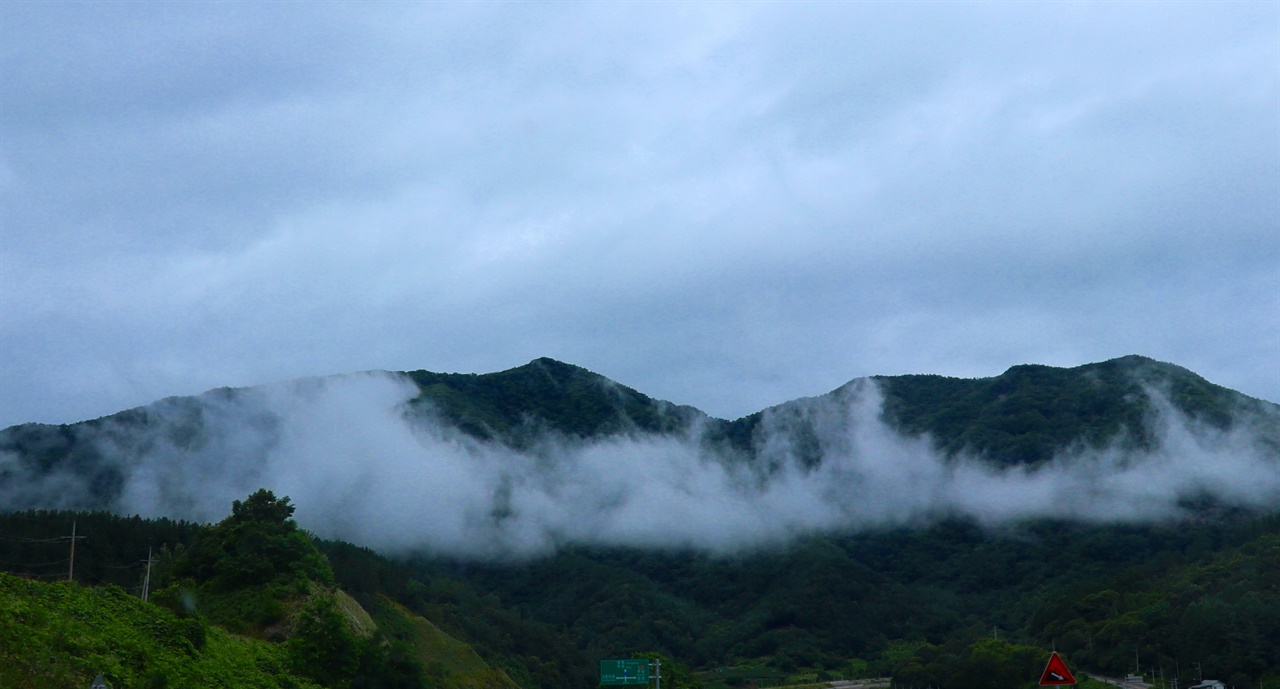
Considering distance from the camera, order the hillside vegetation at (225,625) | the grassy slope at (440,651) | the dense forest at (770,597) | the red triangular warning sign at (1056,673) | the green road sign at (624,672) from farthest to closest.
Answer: the grassy slope at (440,651), the dense forest at (770,597), the green road sign at (624,672), the hillside vegetation at (225,625), the red triangular warning sign at (1056,673)

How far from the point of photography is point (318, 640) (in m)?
46.3

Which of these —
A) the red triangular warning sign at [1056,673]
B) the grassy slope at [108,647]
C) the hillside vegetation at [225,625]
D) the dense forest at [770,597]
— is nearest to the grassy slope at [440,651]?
the hillside vegetation at [225,625]

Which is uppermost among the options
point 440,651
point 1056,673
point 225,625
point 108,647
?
point 1056,673

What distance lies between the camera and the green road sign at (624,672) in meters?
→ 50.7

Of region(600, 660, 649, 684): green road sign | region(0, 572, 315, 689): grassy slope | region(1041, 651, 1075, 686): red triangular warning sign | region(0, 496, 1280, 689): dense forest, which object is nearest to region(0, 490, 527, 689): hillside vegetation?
region(0, 572, 315, 689): grassy slope

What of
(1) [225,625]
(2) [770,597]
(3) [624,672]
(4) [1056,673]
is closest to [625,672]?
(3) [624,672]

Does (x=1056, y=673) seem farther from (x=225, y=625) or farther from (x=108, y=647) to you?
(x=225, y=625)

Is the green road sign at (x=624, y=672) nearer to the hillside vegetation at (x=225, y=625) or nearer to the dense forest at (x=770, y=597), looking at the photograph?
the hillside vegetation at (x=225, y=625)

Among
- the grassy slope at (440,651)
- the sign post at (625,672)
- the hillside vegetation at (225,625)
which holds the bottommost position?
the grassy slope at (440,651)

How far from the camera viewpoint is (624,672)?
51188 mm

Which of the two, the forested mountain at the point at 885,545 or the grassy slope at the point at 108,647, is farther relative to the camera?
the forested mountain at the point at 885,545

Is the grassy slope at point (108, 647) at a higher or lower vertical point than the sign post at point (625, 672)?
higher

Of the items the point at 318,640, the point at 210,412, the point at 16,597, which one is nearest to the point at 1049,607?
the point at 318,640

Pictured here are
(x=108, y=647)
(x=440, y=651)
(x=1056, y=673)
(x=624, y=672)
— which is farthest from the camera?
(x=440, y=651)
